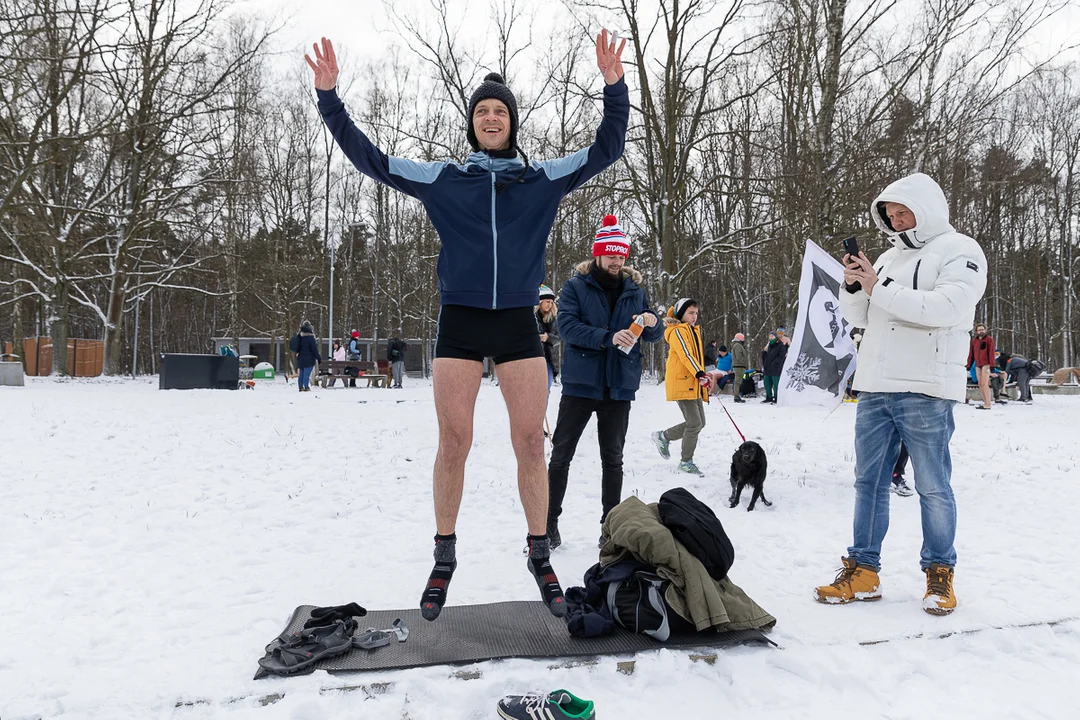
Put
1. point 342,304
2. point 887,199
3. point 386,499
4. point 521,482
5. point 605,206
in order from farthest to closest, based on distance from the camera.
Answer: point 342,304
point 605,206
point 386,499
point 887,199
point 521,482

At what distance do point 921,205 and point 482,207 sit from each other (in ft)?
8.09

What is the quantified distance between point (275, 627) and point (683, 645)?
2.11 m

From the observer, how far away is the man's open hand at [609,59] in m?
3.02

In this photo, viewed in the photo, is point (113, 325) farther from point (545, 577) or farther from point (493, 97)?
point (545, 577)

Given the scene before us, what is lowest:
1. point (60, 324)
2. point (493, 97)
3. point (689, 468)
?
point (689, 468)

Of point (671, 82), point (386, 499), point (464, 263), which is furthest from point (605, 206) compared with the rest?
point (464, 263)

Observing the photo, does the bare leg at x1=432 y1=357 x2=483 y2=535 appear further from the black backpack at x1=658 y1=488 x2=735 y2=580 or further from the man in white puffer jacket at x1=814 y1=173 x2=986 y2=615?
the man in white puffer jacket at x1=814 y1=173 x2=986 y2=615

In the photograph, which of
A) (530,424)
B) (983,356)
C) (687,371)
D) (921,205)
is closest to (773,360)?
(983,356)

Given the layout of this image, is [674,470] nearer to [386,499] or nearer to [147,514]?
[386,499]

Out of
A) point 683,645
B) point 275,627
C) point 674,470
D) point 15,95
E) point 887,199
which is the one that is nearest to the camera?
point 683,645

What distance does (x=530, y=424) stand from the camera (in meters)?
3.13

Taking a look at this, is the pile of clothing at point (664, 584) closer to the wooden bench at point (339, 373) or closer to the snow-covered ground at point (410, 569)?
the snow-covered ground at point (410, 569)

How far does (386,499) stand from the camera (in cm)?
634

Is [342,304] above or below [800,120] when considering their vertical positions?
below
